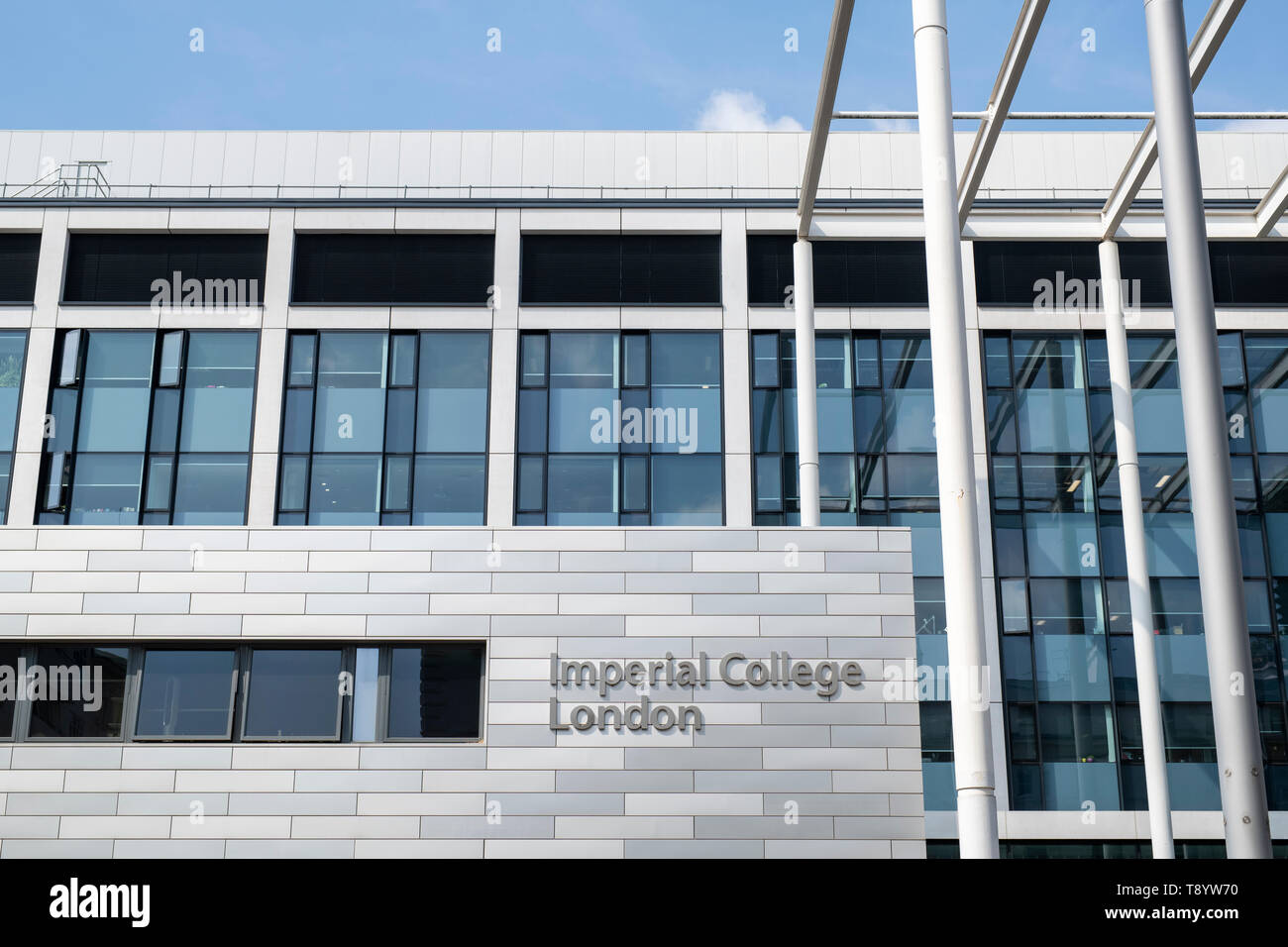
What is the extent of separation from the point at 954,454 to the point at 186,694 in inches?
359

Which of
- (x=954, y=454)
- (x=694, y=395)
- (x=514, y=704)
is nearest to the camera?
(x=954, y=454)

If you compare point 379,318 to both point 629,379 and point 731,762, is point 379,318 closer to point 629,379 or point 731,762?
point 629,379

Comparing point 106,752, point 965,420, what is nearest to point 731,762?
point 965,420

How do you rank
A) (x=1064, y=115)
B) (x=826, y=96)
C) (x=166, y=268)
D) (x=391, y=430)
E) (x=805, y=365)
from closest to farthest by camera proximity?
(x=826, y=96) → (x=1064, y=115) → (x=805, y=365) → (x=391, y=430) → (x=166, y=268)

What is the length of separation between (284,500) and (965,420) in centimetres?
1392

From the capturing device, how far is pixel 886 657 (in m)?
14.4

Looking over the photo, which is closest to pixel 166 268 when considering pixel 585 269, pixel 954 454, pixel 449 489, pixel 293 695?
pixel 449 489

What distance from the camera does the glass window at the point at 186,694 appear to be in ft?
46.4

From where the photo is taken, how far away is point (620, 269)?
23.6 metres

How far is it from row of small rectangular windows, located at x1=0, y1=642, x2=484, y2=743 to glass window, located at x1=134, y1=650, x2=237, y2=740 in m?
0.01

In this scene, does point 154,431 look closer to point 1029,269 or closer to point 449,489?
point 449,489

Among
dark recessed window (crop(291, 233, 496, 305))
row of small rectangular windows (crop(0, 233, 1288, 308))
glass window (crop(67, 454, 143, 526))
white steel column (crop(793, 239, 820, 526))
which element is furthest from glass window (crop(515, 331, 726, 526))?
glass window (crop(67, 454, 143, 526))
